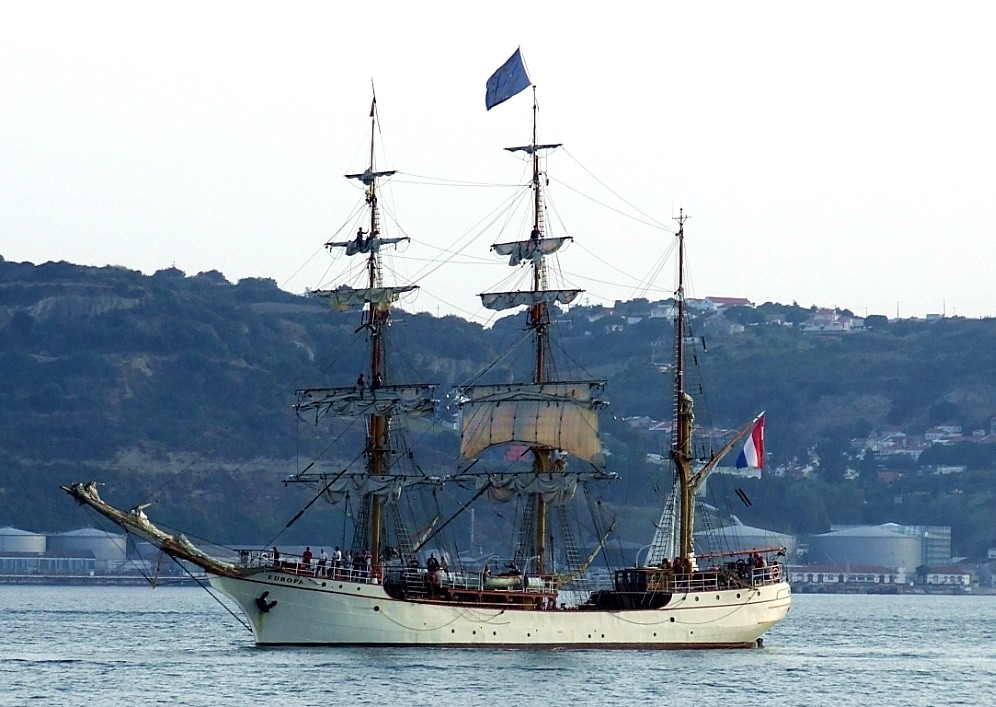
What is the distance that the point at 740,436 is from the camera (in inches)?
4112

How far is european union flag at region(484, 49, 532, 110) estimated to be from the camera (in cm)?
9744

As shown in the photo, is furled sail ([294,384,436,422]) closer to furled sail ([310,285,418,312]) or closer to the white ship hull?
furled sail ([310,285,418,312])

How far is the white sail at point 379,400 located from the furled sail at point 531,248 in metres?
8.00

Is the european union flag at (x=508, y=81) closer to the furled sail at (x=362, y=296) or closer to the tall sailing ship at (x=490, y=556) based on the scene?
the tall sailing ship at (x=490, y=556)

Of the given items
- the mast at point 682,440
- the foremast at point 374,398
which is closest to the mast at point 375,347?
the foremast at point 374,398

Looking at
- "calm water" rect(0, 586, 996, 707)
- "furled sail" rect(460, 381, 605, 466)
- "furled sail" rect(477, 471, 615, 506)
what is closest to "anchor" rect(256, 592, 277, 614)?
"calm water" rect(0, 586, 996, 707)

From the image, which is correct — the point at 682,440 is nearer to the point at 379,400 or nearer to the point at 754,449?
the point at 754,449

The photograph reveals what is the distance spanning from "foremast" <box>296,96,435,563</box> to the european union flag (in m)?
5.69

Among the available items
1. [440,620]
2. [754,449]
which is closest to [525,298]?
[754,449]

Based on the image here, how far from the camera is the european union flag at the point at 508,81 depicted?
97.4 meters

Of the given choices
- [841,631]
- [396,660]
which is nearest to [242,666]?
[396,660]

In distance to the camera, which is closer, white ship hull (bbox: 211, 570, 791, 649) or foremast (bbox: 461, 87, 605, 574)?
white ship hull (bbox: 211, 570, 791, 649)

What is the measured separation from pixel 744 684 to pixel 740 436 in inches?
996

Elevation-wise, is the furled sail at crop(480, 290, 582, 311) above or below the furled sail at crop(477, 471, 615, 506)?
above
